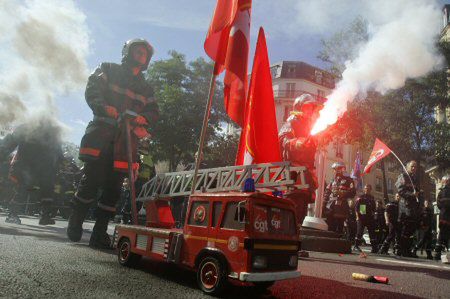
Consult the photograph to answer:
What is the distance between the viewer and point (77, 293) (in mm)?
2889

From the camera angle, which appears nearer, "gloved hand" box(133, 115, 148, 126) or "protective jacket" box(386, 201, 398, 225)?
"gloved hand" box(133, 115, 148, 126)

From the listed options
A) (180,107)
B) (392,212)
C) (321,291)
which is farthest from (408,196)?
(180,107)

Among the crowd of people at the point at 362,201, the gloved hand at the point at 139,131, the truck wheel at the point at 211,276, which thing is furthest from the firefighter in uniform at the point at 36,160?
the truck wheel at the point at 211,276

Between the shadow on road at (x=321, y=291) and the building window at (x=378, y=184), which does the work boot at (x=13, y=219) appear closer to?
the shadow on road at (x=321, y=291)

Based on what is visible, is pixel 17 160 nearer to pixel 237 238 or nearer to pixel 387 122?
pixel 237 238

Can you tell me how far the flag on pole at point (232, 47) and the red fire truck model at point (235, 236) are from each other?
1.50 metres

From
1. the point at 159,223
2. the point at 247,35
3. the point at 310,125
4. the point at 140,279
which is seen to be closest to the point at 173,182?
the point at 159,223

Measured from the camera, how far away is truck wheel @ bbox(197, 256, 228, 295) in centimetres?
332

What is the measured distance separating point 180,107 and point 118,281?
2431cm

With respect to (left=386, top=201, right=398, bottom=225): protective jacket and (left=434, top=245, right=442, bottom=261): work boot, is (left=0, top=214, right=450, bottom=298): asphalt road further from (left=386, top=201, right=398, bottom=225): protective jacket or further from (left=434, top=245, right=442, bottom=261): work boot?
(left=386, top=201, right=398, bottom=225): protective jacket

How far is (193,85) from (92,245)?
24590 millimetres

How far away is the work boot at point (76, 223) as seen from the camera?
589 centimetres

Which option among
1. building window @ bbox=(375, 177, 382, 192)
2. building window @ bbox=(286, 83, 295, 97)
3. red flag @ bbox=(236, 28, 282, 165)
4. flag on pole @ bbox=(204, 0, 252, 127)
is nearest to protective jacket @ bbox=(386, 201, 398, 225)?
red flag @ bbox=(236, 28, 282, 165)

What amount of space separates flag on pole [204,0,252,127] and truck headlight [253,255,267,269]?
263 cm
